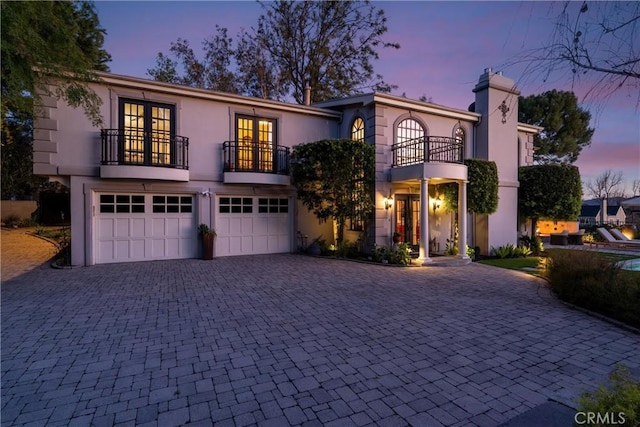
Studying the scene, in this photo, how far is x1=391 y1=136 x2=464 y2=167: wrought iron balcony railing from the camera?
40.4 ft

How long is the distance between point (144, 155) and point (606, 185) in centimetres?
6166

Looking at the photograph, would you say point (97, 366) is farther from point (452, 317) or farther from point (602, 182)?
point (602, 182)

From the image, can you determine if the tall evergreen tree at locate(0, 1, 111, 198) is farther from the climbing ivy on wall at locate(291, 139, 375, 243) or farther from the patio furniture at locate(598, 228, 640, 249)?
the patio furniture at locate(598, 228, 640, 249)

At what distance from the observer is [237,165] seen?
12.1 m

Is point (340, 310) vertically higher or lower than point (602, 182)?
lower

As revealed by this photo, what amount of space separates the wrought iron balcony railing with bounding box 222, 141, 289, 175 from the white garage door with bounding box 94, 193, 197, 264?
6.66ft

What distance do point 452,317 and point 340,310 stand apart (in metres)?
1.93

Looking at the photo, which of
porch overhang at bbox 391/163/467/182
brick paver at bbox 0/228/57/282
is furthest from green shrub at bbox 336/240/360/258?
brick paver at bbox 0/228/57/282

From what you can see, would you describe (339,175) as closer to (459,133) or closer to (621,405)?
(459,133)

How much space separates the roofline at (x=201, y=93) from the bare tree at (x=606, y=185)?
53.9 meters

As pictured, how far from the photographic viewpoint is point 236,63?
21219mm

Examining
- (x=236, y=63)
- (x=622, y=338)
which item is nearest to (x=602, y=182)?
(x=236, y=63)

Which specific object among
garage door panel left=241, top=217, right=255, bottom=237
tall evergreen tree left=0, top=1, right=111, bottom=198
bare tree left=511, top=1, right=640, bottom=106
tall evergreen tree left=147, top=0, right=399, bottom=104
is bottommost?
garage door panel left=241, top=217, right=255, bottom=237

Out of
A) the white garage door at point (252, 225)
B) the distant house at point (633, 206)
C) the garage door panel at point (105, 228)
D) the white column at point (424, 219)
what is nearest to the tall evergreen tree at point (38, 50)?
the garage door panel at point (105, 228)
